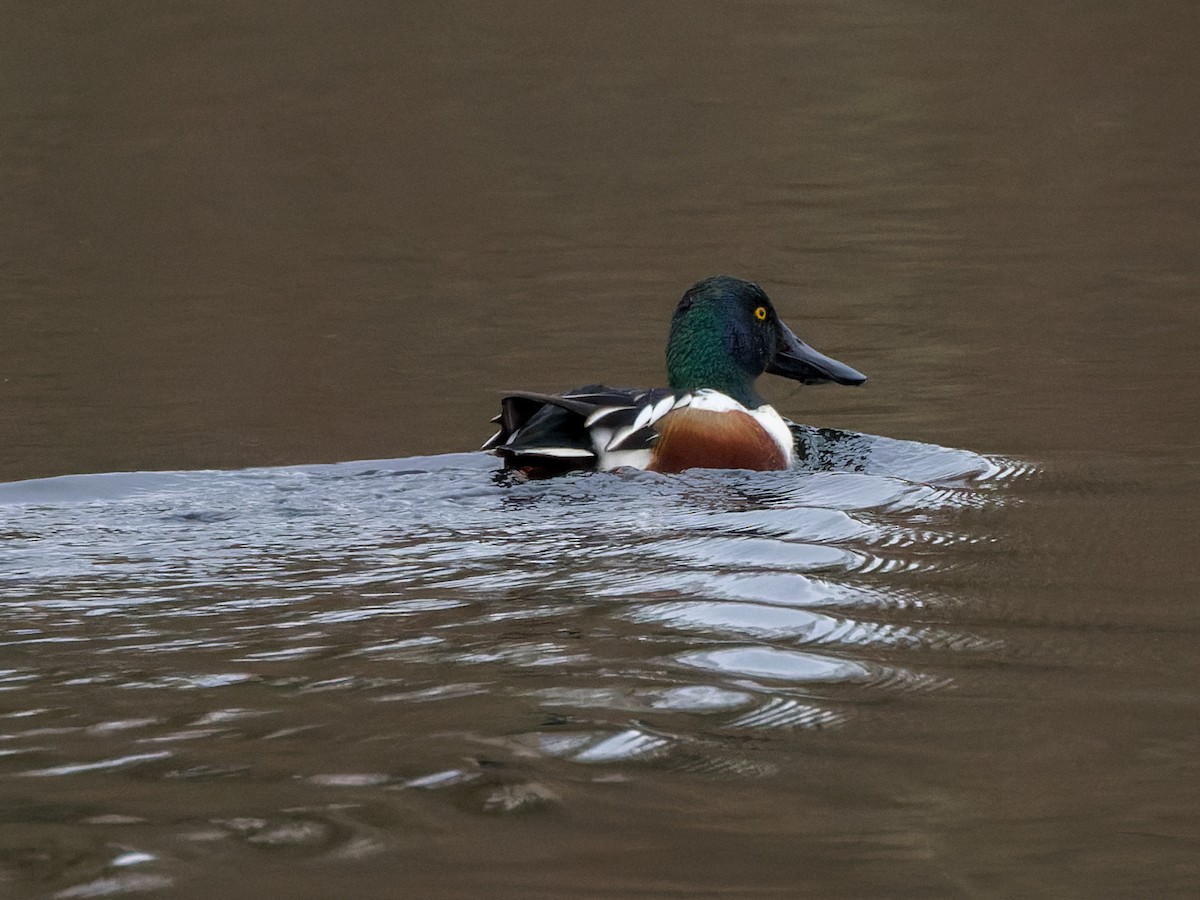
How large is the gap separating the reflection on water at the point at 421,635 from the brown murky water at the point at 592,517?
0.02m

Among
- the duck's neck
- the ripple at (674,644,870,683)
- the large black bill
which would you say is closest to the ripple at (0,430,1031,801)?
the ripple at (674,644,870,683)

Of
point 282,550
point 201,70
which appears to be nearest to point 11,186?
point 201,70

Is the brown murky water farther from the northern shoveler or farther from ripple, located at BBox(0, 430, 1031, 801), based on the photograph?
the northern shoveler

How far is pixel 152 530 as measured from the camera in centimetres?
612

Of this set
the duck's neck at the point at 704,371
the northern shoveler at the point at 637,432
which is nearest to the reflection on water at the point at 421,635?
the northern shoveler at the point at 637,432

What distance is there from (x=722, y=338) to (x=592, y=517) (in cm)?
187

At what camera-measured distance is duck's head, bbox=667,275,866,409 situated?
Result: 25.8 feet

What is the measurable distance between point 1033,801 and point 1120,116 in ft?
47.7

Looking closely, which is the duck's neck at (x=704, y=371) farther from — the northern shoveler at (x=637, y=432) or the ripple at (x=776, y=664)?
the ripple at (x=776, y=664)

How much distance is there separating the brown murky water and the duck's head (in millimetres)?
761

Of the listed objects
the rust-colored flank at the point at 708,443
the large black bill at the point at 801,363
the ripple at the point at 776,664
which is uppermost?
the large black bill at the point at 801,363

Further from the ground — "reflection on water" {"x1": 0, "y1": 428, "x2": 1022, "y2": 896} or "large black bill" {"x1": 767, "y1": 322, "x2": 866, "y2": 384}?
"large black bill" {"x1": 767, "y1": 322, "x2": 866, "y2": 384}

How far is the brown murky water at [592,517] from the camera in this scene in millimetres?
3467

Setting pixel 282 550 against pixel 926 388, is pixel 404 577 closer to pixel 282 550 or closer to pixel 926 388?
pixel 282 550
